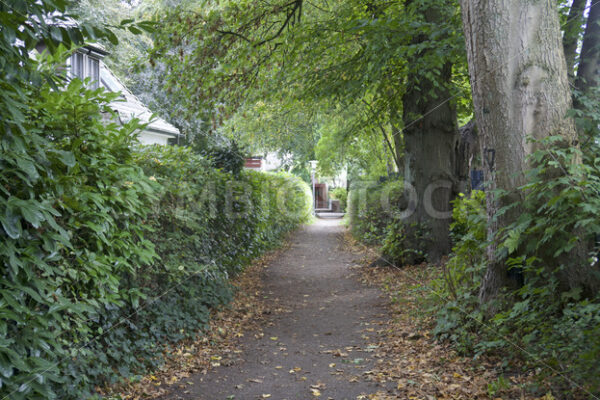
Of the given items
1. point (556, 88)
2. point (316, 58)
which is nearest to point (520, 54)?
point (556, 88)

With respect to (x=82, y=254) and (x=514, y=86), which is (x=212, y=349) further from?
(x=514, y=86)

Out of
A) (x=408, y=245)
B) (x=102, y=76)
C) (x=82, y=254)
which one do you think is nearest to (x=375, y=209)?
(x=408, y=245)

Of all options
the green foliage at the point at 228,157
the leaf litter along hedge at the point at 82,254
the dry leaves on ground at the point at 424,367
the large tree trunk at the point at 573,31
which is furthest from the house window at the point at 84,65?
the large tree trunk at the point at 573,31

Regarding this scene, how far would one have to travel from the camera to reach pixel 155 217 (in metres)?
6.23

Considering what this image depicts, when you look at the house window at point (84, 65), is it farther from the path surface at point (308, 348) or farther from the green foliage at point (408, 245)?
the green foliage at point (408, 245)

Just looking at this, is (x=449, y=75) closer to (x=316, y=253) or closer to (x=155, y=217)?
(x=155, y=217)

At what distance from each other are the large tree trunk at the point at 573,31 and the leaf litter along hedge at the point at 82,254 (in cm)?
533

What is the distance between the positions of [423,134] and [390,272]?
3.33 meters

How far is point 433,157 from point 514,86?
18.6ft

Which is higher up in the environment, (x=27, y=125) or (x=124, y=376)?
(x=27, y=125)

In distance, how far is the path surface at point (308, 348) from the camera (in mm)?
5059

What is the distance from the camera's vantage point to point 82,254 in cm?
428

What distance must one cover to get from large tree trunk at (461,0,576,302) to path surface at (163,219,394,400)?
6.93ft

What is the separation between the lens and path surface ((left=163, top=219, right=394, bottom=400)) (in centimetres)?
506
